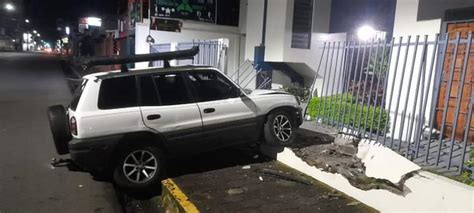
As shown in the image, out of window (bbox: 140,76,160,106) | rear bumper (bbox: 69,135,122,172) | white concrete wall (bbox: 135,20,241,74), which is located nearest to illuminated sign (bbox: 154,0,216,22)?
white concrete wall (bbox: 135,20,241,74)

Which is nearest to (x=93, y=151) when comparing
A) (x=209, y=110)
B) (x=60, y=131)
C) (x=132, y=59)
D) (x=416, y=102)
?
(x=60, y=131)

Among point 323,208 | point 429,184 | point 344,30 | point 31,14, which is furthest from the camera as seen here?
point 31,14

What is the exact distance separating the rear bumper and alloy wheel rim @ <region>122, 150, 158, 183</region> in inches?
12.0

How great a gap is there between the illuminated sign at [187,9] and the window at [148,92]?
37.8 feet

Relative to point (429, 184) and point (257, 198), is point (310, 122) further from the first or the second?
point (429, 184)

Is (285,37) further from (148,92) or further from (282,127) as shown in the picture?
(148,92)

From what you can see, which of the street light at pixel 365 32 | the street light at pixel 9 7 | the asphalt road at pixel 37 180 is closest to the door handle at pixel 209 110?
the asphalt road at pixel 37 180

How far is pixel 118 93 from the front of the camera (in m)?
5.62

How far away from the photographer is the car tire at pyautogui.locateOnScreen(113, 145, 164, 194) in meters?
5.59

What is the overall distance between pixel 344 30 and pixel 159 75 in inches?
298

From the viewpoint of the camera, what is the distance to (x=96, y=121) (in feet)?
17.4

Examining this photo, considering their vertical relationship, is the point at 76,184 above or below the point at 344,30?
below

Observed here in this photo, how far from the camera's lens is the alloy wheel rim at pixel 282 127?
263 inches

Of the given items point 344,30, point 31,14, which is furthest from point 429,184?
point 31,14
